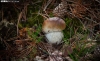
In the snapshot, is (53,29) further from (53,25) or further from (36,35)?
(36,35)

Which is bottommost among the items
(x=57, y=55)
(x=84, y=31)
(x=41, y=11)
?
(x=57, y=55)

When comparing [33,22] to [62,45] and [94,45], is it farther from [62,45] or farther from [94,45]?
[94,45]

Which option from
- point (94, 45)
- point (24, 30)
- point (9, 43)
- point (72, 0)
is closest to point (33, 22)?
point (24, 30)

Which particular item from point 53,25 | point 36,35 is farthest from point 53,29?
point 36,35

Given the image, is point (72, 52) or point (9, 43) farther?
point (9, 43)

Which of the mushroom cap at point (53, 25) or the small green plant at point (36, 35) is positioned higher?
the mushroom cap at point (53, 25)

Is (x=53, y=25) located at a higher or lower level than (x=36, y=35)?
higher

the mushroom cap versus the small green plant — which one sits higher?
the mushroom cap

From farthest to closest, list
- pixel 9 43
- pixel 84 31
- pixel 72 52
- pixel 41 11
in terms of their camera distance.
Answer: pixel 41 11, pixel 84 31, pixel 9 43, pixel 72 52
